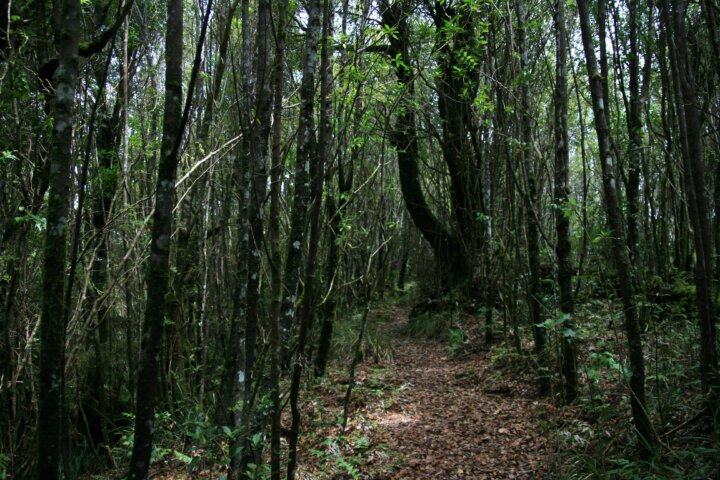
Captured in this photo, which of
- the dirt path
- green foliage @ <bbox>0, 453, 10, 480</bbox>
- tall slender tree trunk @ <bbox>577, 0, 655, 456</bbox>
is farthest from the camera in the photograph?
green foliage @ <bbox>0, 453, 10, 480</bbox>

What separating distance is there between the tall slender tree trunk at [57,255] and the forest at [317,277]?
0.01 m

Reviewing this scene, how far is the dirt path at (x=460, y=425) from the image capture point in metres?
5.15

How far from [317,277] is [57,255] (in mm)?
4243

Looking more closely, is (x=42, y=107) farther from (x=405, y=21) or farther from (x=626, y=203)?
(x=626, y=203)

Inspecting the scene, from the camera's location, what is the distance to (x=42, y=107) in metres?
5.80

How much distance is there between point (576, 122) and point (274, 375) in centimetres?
1717

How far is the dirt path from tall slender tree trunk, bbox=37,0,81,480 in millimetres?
3597

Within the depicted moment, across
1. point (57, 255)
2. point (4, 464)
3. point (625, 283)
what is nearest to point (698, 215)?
point (625, 283)

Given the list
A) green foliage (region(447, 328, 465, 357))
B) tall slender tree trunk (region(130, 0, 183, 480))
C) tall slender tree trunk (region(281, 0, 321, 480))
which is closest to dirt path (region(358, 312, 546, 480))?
green foliage (region(447, 328, 465, 357))

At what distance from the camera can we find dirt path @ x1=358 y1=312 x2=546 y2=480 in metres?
5.15

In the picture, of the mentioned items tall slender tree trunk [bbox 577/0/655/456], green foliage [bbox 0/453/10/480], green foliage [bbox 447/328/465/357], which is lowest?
green foliage [bbox 0/453/10/480]

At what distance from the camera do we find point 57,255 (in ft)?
9.45

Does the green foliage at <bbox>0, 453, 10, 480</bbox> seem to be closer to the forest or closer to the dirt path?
the forest

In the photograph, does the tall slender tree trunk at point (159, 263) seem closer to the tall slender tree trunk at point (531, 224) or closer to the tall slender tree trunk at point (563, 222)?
the tall slender tree trunk at point (563, 222)
